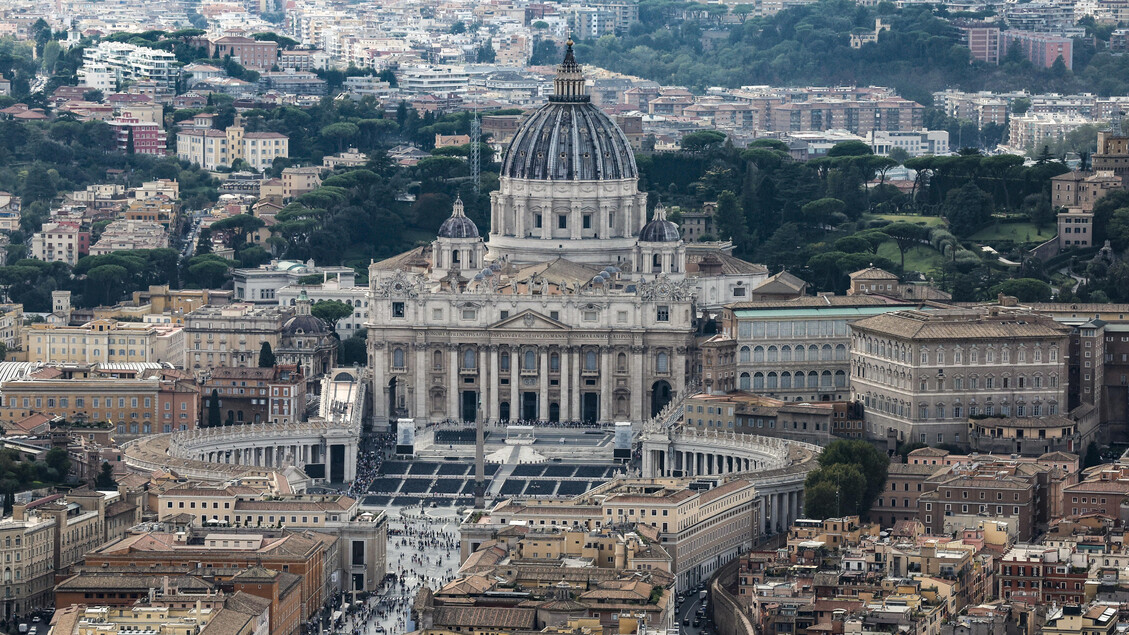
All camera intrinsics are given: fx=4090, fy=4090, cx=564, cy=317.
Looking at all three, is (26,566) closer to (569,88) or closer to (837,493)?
(837,493)

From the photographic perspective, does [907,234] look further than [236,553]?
Yes

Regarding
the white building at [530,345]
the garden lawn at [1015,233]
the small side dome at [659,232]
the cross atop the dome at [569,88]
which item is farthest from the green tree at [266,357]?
the garden lawn at [1015,233]

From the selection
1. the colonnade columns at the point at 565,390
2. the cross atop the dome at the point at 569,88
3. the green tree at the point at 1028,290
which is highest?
the cross atop the dome at the point at 569,88

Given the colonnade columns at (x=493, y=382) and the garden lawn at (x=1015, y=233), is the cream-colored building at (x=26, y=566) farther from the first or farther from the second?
the garden lawn at (x=1015, y=233)

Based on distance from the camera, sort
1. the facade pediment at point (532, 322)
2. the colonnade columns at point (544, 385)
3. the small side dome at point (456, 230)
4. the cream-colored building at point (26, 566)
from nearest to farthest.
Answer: the cream-colored building at point (26, 566) < the colonnade columns at point (544, 385) < the facade pediment at point (532, 322) < the small side dome at point (456, 230)

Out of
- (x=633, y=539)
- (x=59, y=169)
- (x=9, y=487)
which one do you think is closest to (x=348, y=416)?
(x=9, y=487)

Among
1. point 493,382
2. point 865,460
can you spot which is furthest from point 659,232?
point 865,460

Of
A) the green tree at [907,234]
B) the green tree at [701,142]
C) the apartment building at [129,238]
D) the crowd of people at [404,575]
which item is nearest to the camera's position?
the crowd of people at [404,575]
